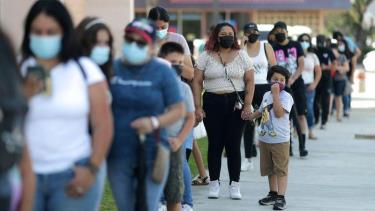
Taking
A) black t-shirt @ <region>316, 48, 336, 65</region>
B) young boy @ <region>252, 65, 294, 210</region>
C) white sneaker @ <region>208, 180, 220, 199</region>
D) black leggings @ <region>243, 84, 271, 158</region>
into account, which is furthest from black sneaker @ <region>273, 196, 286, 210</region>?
black t-shirt @ <region>316, 48, 336, 65</region>

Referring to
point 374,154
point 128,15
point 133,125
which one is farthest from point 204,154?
point 133,125

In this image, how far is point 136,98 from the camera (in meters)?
5.86

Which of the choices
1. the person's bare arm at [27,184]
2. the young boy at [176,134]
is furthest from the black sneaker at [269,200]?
the person's bare arm at [27,184]

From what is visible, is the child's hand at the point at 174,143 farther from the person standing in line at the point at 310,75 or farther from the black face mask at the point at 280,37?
the person standing in line at the point at 310,75

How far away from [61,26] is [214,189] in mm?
5267

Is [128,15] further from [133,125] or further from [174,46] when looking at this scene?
[133,125]

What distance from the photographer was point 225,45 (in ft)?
32.8

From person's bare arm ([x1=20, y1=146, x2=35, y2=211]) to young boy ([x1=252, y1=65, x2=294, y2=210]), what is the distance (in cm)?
529

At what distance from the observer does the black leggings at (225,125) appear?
32.8 ft

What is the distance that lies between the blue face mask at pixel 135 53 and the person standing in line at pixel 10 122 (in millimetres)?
1430

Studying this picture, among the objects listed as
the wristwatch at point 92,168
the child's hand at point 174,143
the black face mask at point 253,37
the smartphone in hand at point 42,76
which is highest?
the smartphone in hand at point 42,76

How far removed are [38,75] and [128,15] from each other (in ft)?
46.6

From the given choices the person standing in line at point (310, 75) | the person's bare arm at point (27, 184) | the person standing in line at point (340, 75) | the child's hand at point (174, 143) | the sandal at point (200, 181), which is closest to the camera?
the person's bare arm at point (27, 184)

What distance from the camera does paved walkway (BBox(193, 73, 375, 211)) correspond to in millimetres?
10164
